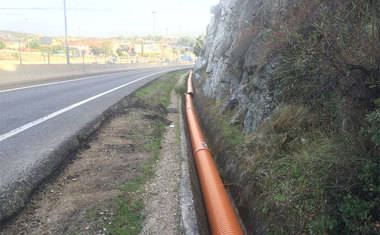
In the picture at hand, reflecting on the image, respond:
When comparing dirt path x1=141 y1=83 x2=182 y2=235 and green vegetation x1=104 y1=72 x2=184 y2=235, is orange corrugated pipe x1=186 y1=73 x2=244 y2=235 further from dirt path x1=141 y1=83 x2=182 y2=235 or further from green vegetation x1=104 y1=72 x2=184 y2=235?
green vegetation x1=104 y1=72 x2=184 y2=235

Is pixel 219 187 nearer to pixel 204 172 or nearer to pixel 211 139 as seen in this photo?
pixel 204 172

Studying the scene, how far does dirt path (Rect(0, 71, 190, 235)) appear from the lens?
10.6ft

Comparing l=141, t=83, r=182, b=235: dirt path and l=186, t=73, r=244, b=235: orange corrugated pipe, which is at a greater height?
l=141, t=83, r=182, b=235: dirt path

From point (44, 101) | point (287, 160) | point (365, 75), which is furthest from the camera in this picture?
point (44, 101)

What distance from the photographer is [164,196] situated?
167 inches

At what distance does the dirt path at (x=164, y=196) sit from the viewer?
3.48 metres

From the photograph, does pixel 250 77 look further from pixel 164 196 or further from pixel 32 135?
pixel 32 135

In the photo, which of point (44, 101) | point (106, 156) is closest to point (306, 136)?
point (106, 156)

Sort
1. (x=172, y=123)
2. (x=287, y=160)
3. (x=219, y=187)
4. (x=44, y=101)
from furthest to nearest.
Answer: (x=172, y=123) → (x=44, y=101) → (x=219, y=187) → (x=287, y=160)

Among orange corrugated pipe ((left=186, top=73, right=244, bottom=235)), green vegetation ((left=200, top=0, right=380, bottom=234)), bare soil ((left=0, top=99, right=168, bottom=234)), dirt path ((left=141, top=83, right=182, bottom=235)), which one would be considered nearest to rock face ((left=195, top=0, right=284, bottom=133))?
green vegetation ((left=200, top=0, right=380, bottom=234))

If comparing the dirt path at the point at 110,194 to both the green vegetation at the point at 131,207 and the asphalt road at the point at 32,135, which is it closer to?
the green vegetation at the point at 131,207

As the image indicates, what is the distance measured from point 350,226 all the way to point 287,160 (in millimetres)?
1713

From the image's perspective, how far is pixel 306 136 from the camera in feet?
14.6

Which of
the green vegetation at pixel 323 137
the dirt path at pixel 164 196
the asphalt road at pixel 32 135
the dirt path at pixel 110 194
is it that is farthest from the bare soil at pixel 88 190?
the green vegetation at pixel 323 137
